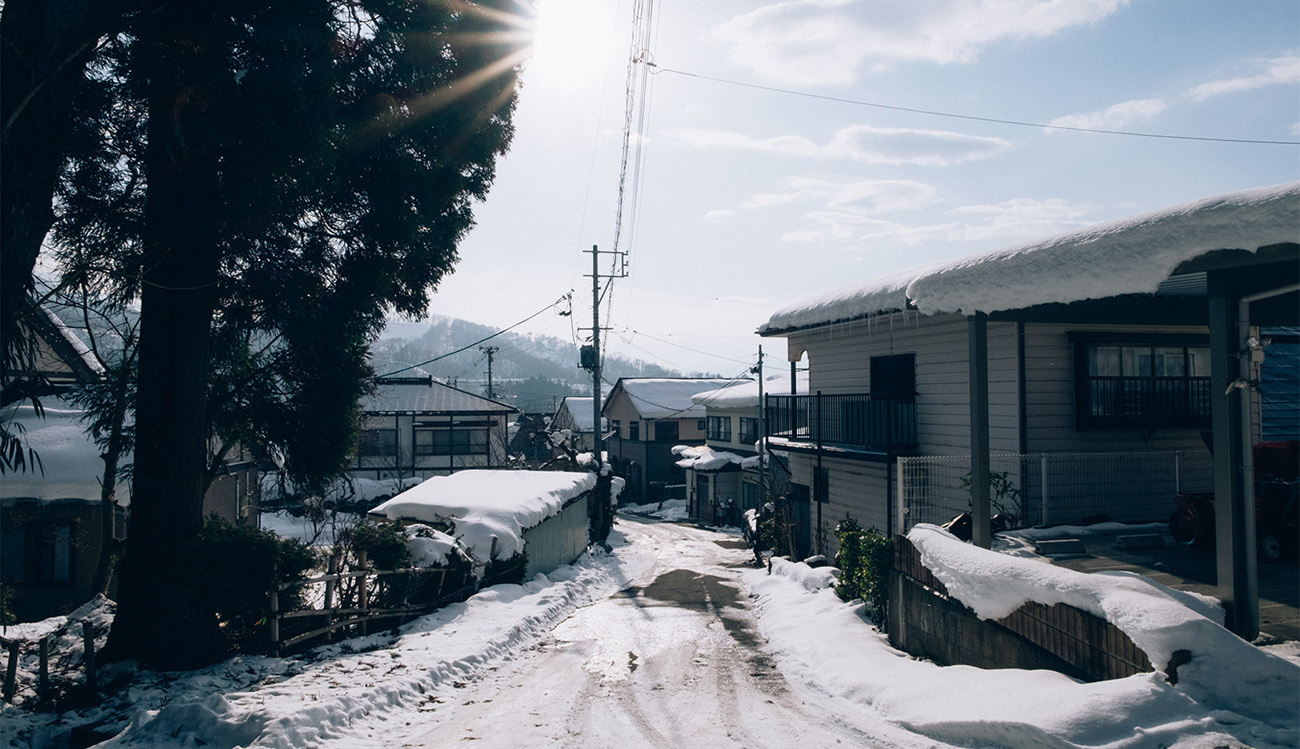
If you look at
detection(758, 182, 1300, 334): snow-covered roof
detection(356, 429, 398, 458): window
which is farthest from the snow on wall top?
detection(356, 429, 398, 458): window

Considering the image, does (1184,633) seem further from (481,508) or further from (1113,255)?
(481,508)

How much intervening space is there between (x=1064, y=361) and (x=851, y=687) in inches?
320

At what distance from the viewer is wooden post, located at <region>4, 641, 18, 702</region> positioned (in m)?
7.15

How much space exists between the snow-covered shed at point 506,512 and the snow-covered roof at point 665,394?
78.7ft

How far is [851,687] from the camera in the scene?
24.5ft

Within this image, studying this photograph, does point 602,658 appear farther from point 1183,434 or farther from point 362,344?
point 1183,434

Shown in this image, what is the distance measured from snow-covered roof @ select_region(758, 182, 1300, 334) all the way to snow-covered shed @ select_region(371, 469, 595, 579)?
9.12m

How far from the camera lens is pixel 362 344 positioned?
11125 millimetres

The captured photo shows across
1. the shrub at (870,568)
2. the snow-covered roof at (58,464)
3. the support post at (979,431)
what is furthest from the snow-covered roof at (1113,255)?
the snow-covered roof at (58,464)

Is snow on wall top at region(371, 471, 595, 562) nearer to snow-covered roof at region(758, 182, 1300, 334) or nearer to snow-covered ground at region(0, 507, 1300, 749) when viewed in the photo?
snow-covered ground at region(0, 507, 1300, 749)

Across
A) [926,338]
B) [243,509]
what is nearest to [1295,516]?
[926,338]

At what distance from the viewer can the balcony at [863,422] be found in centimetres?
1482

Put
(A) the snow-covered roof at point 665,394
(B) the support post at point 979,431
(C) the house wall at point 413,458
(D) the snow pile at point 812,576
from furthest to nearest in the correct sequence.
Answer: (A) the snow-covered roof at point 665,394, (C) the house wall at point 413,458, (D) the snow pile at point 812,576, (B) the support post at point 979,431

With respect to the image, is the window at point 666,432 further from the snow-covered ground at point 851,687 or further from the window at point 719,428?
the snow-covered ground at point 851,687
